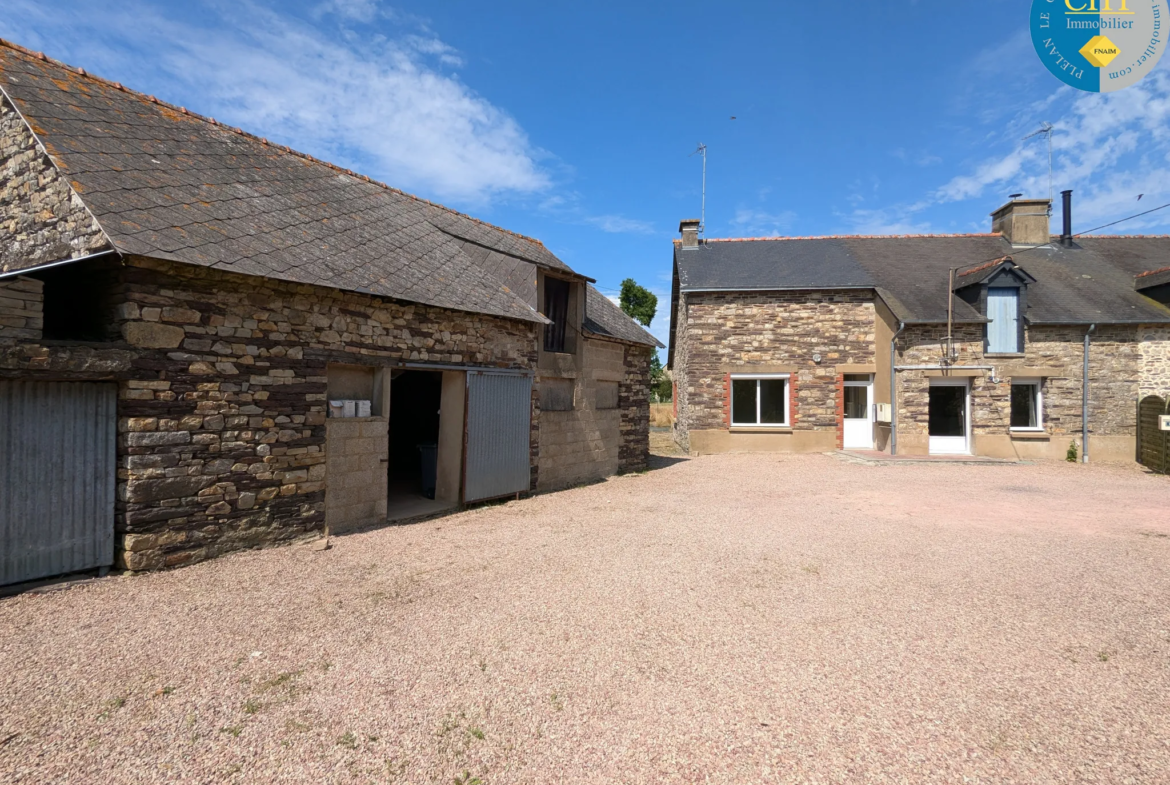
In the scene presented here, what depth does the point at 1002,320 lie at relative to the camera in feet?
49.2

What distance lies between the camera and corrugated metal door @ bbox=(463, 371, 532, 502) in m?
8.39

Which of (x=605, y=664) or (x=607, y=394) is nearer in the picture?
(x=605, y=664)

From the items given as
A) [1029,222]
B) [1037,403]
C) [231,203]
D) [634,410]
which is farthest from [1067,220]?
[231,203]

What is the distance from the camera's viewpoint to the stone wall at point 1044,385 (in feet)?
48.4

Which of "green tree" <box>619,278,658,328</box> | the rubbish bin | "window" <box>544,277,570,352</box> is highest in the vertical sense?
"green tree" <box>619,278,658,328</box>

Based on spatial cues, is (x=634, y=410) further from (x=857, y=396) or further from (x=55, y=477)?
(x=55, y=477)

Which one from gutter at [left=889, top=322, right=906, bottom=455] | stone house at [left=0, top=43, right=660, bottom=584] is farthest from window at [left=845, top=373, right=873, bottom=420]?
stone house at [left=0, top=43, right=660, bottom=584]

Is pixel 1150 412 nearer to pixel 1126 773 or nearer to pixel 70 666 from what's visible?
pixel 1126 773

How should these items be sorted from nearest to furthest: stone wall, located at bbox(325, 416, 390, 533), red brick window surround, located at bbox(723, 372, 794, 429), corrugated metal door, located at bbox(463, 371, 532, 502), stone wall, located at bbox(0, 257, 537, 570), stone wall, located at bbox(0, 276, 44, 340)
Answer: stone wall, located at bbox(0, 276, 44, 340), stone wall, located at bbox(0, 257, 537, 570), stone wall, located at bbox(325, 416, 390, 533), corrugated metal door, located at bbox(463, 371, 532, 502), red brick window surround, located at bbox(723, 372, 794, 429)

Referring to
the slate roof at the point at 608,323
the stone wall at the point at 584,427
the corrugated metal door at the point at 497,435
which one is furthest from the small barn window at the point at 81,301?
the slate roof at the point at 608,323

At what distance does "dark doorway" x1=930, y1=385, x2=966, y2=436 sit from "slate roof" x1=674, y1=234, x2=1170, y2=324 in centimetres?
205

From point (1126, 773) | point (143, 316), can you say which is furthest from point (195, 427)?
point (1126, 773)

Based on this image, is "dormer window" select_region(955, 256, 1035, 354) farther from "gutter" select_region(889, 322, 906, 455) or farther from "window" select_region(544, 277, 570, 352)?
"window" select_region(544, 277, 570, 352)

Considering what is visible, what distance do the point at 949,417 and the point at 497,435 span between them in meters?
13.3
